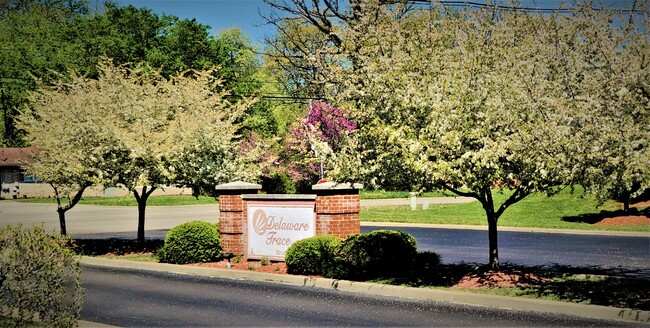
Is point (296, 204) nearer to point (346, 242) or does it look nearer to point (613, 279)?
point (346, 242)

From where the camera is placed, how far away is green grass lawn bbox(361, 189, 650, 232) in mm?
28683

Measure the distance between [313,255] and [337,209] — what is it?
1.34m

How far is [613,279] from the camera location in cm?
1400

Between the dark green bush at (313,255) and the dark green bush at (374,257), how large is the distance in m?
0.29

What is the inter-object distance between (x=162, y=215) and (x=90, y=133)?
19556 millimetres

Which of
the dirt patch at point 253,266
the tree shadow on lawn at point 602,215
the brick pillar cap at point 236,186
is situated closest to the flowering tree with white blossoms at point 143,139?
the brick pillar cap at point 236,186

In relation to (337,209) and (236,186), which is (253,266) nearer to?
(236,186)

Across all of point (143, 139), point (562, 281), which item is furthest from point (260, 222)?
point (562, 281)

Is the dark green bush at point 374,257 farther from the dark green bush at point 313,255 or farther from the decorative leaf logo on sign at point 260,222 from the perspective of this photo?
the decorative leaf logo on sign at point 260,222

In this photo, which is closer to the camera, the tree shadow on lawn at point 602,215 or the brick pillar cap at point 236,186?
the brick pillar cap at point 236,186

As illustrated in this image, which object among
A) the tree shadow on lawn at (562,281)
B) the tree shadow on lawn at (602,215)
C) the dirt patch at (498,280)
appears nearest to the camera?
the tree shadow on lawn at (562,281)

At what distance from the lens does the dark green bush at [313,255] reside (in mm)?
15477

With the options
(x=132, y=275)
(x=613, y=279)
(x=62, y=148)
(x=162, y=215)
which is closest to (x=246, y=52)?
(x=162, y=215)

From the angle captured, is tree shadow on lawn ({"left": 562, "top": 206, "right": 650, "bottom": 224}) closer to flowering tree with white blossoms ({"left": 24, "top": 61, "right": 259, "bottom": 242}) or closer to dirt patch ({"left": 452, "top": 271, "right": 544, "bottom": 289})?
flowering tree with white blossoms ({"left": 24, "top": 61, "right": 259, "bottom": 242})
